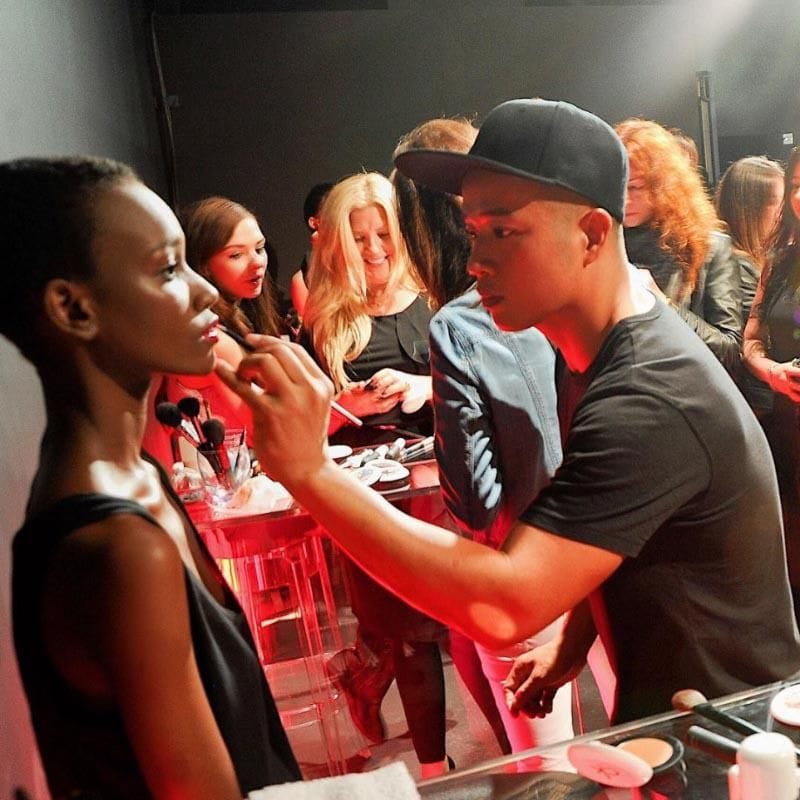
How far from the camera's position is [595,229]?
58.4 inches

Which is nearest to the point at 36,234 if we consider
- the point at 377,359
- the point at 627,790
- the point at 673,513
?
the point at 377,359

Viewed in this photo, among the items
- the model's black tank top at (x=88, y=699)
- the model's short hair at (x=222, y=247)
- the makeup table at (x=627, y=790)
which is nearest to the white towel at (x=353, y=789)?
the model's black tank top at (x=88, y=699)

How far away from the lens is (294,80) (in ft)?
5.28

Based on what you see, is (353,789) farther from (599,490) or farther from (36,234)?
(36,234)

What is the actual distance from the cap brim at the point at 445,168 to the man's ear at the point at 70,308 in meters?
0.66

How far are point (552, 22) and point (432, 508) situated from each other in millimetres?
918

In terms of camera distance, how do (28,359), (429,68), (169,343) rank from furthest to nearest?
(429,68), (169,343), (28,359)

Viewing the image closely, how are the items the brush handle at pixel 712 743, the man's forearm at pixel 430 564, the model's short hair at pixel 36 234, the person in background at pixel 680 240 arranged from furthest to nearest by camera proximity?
the person in background at pixel 680 240
the brush handle at pixel 712 743
the man's forearm at pixel 430 564
the model's short hair at pixel 36 234

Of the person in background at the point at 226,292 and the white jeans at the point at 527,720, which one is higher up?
the person in background at the point at 226,292

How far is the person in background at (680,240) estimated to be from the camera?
173cm

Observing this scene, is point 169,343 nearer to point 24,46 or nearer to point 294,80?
point 24,46

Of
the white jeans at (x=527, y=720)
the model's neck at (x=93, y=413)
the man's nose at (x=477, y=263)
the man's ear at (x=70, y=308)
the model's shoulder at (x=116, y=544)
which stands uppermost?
the man's ear at (x=70, y=308)

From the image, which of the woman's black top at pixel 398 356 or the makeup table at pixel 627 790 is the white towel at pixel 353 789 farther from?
the woman's black top at pixel 398 356

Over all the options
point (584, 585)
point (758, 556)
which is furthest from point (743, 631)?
point (584, 585)
